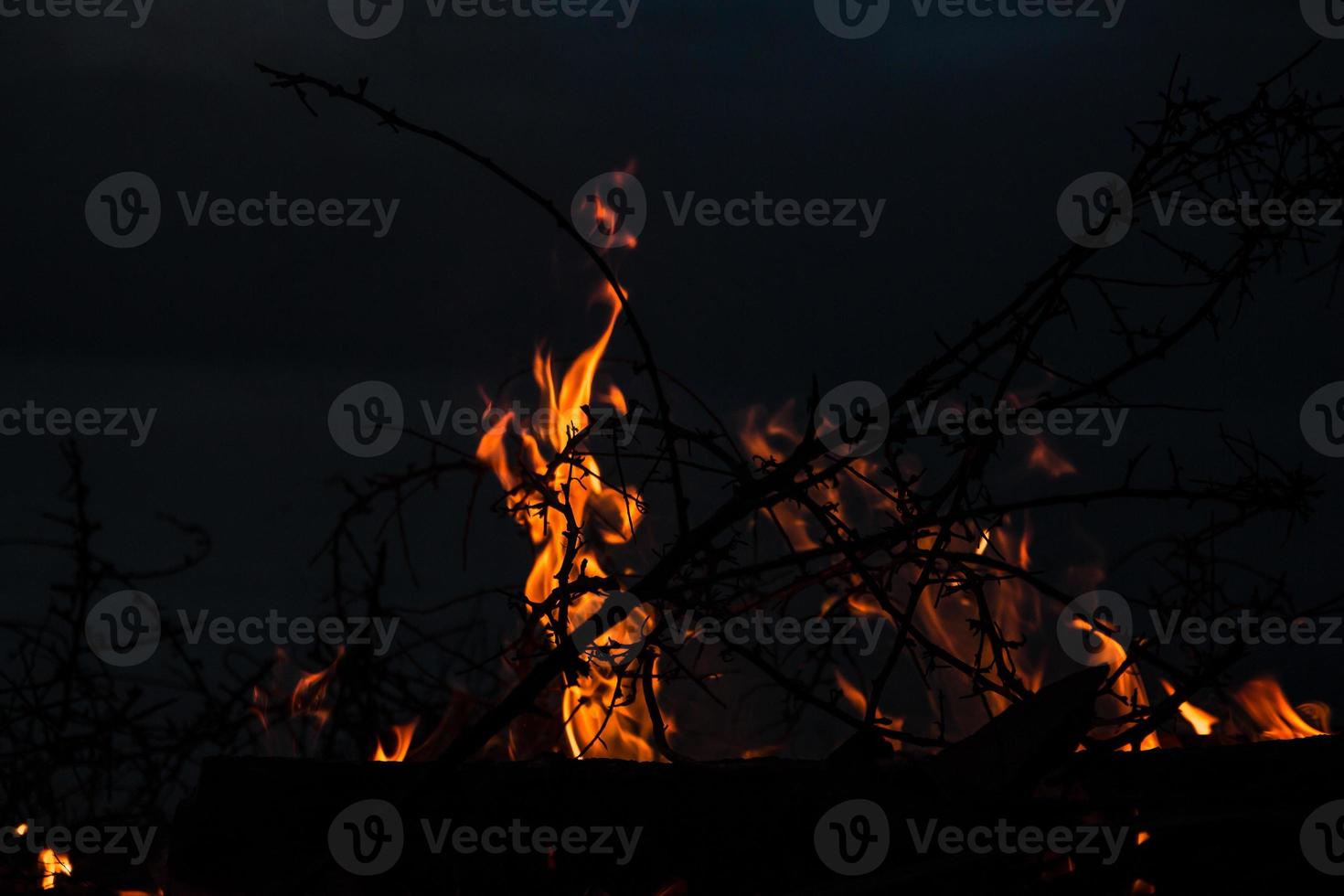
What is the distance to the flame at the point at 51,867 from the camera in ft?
12.6

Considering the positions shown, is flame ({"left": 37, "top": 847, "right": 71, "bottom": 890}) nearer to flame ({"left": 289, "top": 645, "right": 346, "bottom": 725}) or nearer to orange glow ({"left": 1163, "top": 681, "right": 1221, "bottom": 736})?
flame ({"left": 289, "top": 645, "right": 346, "bottom": 725})

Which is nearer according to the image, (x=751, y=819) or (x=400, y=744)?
(x=751, y=819)

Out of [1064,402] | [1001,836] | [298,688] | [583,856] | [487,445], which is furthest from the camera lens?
[298,688]

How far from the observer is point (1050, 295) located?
3.19m

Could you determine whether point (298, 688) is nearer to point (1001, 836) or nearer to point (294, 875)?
point (294, 875)

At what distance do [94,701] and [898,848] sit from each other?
10.5 ft

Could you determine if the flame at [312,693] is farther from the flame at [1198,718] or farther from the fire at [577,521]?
the flame at [1198,718]

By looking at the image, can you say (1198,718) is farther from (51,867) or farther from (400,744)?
(51,867)

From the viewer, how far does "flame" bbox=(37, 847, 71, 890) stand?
3.84m

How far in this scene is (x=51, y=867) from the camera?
12.7 ft

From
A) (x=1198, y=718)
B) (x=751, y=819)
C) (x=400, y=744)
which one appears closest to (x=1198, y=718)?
(x=1198, y=718)

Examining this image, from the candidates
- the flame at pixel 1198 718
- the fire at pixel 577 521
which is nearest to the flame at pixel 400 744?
the fire at pixel 577 521

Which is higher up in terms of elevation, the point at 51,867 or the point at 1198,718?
the point at 1198,718

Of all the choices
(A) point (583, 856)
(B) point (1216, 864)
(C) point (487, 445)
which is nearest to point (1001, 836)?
(B) point (1216, 864)
